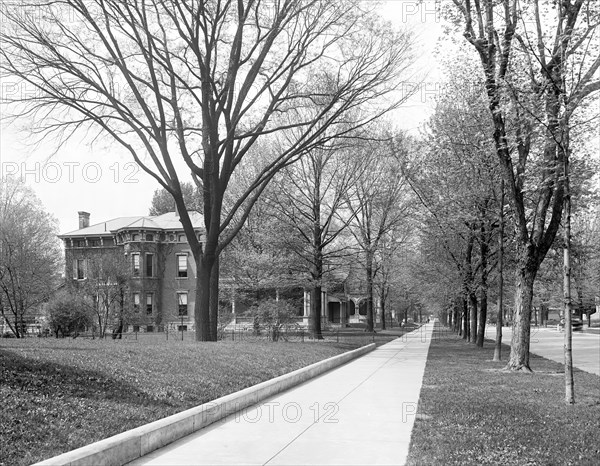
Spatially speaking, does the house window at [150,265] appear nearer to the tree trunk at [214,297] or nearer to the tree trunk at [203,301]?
the tree trunk at [214,297]

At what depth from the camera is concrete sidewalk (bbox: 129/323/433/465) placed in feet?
25.3

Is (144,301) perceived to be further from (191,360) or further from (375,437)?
(375,437)

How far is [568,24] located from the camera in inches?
546

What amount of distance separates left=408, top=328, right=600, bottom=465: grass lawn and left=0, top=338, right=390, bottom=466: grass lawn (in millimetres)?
3702

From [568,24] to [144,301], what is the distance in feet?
158

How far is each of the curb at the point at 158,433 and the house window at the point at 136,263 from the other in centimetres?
4517

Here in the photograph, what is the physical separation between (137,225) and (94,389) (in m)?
49.2

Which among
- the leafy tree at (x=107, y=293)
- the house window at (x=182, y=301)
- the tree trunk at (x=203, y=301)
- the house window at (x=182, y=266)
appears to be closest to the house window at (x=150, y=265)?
the house window at (x=182, y=266)

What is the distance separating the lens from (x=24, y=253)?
42938mm

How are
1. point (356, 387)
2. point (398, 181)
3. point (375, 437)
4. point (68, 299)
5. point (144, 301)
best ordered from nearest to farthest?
1. point (375, 437)
2. point (356, 387)
3. point (68, 299)
4. point (398, 181)
5. point (144, 301)

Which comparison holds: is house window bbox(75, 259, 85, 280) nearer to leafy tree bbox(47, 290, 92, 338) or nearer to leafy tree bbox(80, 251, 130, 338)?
leafy tree bbox(80, 251, 130, 338)

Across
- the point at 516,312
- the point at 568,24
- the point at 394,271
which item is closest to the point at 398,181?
the point at 394,271

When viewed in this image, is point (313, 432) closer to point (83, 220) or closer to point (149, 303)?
point (149, 303)

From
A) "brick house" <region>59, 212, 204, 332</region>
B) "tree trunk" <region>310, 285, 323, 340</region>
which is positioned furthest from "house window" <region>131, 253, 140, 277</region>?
"tree trunk" <region>310, 285, 323, 340</region>
